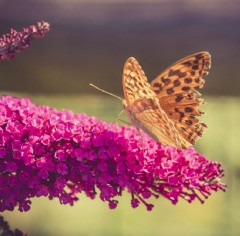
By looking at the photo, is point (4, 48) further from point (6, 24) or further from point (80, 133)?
point (6, 24)

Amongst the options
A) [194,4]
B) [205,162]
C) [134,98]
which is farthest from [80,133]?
[194,4]

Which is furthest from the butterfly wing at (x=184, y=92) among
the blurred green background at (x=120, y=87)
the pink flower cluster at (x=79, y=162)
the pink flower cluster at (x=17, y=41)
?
the blurred green background at (x=120, y=87)

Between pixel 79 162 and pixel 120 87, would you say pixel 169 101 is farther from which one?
pixel 120 87

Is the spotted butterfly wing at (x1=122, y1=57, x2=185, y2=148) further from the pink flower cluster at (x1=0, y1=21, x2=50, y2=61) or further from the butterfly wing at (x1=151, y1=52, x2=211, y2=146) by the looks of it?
the pink flower cluster at (x1=0, y1=21, x2=50, y2=61)

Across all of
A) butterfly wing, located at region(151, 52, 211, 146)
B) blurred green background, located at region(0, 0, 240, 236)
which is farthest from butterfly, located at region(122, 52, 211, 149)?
blurred green background, located at region(0, 0, 240, 236)

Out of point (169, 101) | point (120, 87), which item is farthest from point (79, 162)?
point (120, 87)
